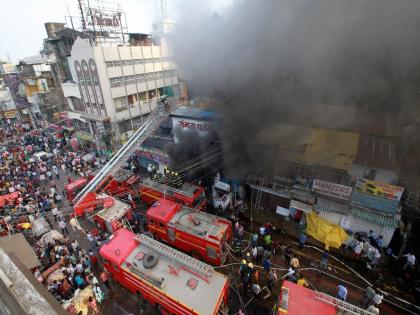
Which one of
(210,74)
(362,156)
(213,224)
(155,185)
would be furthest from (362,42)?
(155,185)

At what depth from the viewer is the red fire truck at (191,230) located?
945 centimetres

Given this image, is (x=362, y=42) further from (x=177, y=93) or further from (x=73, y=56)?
(x=73, y=56)

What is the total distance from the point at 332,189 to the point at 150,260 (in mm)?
8780

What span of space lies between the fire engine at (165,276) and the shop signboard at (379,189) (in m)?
7.39

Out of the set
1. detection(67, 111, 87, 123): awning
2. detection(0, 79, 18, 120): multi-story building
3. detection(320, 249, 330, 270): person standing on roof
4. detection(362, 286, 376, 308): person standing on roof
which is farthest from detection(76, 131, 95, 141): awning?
detection(362, 286, 376, 308): person standing on roof

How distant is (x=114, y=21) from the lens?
946 inches

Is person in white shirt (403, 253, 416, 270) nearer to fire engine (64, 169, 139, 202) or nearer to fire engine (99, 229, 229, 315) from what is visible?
fire engine (99, 229, 229, 315)

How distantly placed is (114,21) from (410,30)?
2588 cm

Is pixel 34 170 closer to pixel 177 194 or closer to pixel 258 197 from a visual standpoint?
pixel 177 194

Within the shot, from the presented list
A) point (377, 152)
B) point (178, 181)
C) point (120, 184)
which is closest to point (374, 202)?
point (377, 152)

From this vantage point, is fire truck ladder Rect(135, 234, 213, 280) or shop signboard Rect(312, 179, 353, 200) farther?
shop signboard Rect(312, 179, 353, 200)

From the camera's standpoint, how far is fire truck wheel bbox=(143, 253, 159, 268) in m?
7.98

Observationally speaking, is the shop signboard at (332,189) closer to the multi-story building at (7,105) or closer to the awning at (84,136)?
the awning at (84,136)

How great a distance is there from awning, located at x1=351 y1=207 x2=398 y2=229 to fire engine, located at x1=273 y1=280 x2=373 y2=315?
5.37m
